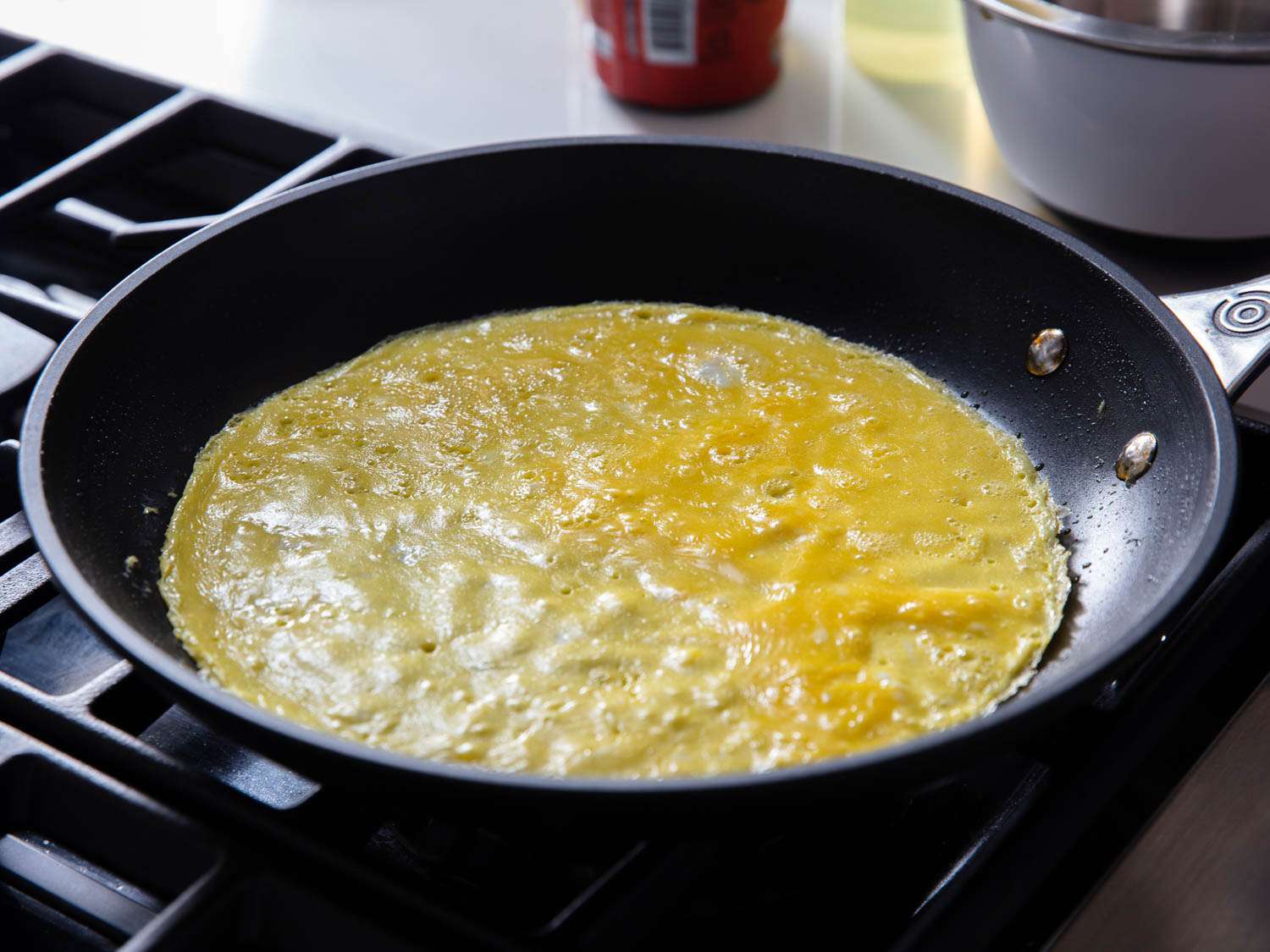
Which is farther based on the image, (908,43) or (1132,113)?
(908,43)

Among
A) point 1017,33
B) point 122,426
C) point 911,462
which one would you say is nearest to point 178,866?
point 122,426

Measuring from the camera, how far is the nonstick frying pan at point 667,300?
898 millimetres

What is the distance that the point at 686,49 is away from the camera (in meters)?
1.50

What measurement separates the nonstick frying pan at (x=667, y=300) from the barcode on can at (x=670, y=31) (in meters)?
0.29

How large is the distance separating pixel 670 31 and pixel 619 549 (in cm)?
74

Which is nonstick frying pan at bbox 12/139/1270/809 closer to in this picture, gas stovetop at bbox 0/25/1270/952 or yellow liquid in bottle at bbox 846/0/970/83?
gas stovetop at bbox 0/25/1270/952

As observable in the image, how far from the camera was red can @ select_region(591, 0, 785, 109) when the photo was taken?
1.47 meters

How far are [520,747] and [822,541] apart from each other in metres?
0.31

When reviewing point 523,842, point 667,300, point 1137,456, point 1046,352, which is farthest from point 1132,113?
point 523,842

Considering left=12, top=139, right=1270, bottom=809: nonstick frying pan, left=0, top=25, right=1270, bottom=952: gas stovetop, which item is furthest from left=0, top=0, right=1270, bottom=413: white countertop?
left=0, top=25, right=1270, bottom=952: gas stovetop

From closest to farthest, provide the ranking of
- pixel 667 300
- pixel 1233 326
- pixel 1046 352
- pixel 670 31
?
pixel 1233 326 < pixel 1046 352 < pixel 667 300 < pixel 670 31

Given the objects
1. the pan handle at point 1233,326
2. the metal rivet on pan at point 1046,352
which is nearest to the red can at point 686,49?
the metal rivet on pan at point 1046,352

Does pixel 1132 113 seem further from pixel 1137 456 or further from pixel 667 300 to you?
pixel 667 300

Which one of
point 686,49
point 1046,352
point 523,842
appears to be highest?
point 686,49
